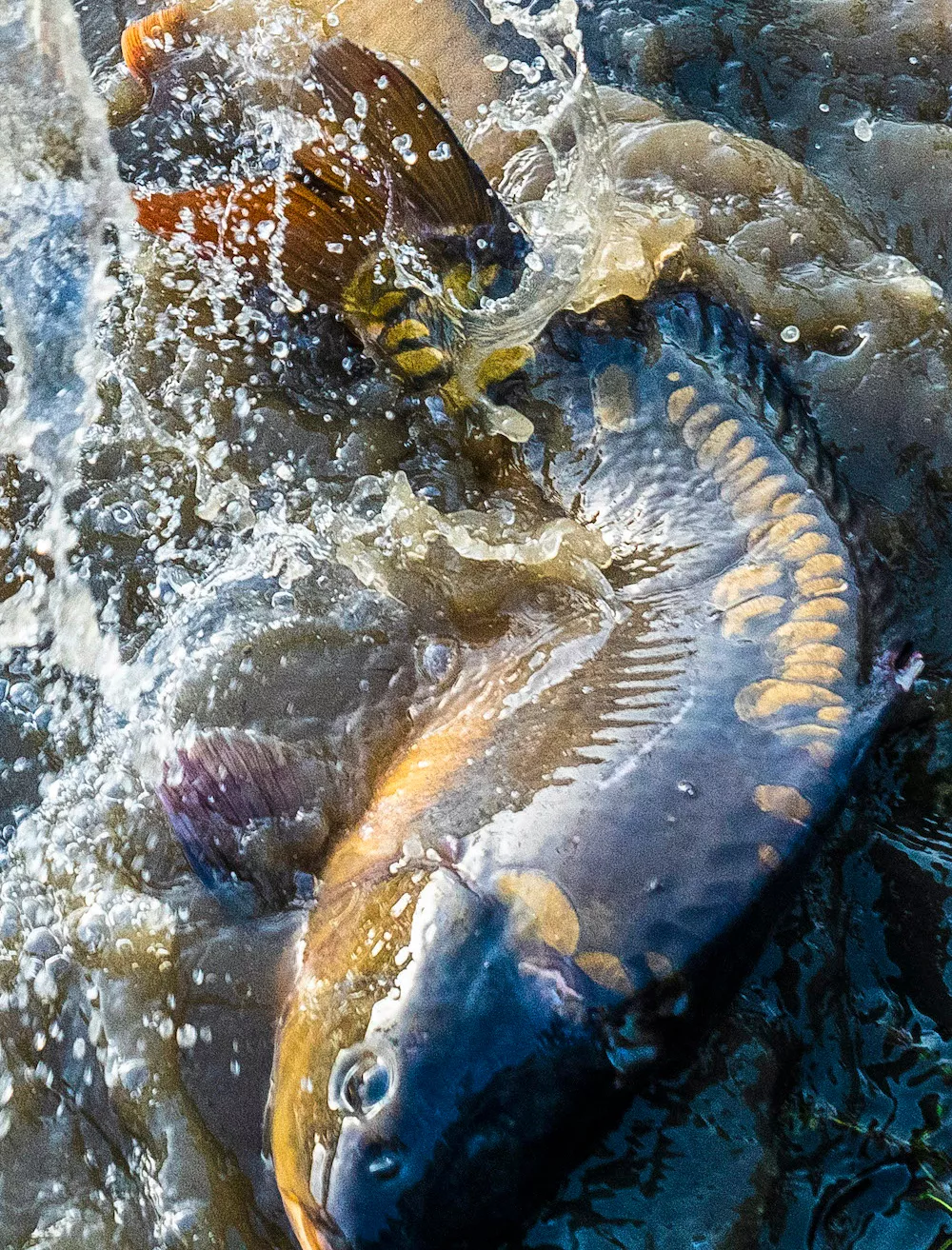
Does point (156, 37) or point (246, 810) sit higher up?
point (156, 37)

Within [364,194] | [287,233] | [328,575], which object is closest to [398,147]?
[364,194]

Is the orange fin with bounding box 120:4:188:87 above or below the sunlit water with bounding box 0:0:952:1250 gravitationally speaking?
above

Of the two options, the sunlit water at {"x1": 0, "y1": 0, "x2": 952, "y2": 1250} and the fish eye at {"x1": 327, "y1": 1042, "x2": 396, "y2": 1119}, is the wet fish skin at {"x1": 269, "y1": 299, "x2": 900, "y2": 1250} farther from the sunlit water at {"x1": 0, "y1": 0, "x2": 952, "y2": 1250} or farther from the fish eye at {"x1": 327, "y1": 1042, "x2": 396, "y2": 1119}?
the sunlit water at {"x1": 0, "y1": 0, "x2": 952, "y2": 1250}

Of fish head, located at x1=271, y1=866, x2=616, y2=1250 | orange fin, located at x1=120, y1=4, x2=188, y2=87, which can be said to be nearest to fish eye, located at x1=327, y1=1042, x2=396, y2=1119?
fish head, located at x1=271, y1=866, x2=616, y2=1250

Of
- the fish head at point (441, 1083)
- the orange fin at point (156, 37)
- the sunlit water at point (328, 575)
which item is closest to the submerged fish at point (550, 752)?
the fish head at point (441, 1083)

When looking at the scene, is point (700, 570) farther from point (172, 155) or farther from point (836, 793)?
point (172, 155)

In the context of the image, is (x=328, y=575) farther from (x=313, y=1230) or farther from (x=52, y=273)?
(x=313, y=1230)

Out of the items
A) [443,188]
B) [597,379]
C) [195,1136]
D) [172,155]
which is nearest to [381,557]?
[597,379]
